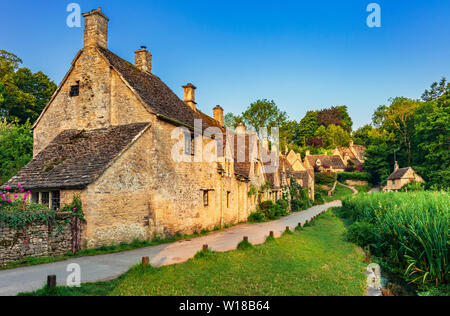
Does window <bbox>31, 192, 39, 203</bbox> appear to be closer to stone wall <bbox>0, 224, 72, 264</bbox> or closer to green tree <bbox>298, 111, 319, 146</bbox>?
stone wall <bbox>0, 224, 72, 264</bbox>

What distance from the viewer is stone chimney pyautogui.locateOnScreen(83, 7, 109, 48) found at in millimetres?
17531

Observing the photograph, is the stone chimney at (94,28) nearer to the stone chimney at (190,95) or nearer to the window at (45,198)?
the window at (45,198)

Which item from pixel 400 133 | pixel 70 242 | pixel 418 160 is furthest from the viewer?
pixel 400 133

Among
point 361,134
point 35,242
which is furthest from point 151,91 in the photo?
point 361,134

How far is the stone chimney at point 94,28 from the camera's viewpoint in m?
Result: 17.5

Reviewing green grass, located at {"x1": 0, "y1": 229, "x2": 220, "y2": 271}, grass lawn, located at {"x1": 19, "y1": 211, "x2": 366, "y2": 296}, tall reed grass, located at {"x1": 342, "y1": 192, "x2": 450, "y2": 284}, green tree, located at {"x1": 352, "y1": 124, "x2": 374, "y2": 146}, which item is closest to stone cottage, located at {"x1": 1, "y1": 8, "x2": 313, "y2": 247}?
green grass, located at {"x1": 0, "y1": 229, "x2": 220, "y2": 271}

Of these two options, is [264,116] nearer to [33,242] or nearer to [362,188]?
[362,188]

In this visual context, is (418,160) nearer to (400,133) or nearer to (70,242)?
(400,133)

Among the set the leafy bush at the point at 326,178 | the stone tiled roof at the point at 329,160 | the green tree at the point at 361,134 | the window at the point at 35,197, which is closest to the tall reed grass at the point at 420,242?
the window at the point at 35,197
